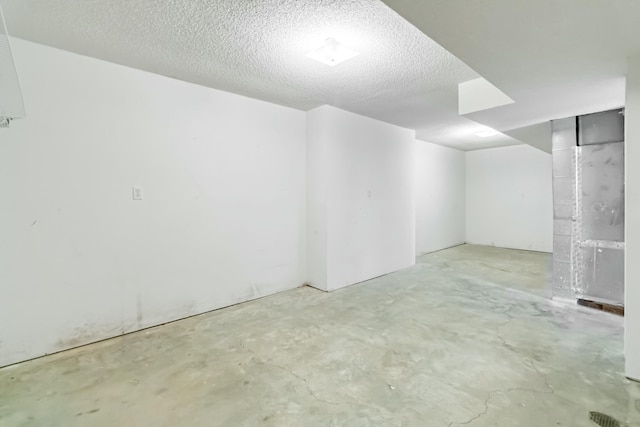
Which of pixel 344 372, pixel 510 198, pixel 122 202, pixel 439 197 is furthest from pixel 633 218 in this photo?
pixel 510 198

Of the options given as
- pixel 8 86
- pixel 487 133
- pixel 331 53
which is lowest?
pixel 8 86

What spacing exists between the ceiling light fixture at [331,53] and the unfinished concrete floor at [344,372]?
238 centimetres

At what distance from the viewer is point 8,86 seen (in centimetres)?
161

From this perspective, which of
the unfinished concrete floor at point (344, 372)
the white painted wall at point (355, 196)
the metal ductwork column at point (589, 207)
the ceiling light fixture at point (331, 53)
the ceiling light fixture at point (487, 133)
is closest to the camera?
the unfinished concrete floor at point (344, 372)

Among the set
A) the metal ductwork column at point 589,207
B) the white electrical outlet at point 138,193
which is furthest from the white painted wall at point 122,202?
the metal ductwork column at point 589,207

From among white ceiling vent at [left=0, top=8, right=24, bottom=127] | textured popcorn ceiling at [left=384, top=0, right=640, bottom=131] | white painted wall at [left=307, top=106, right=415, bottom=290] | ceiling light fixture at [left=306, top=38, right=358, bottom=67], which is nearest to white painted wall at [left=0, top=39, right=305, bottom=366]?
white painted wall at [left=307, top=106, right=415, bottom=290]

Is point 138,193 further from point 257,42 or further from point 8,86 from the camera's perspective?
point 257,42

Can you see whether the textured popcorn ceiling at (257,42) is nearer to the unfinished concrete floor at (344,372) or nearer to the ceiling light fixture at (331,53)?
the ceiling light fixture at (331,53)

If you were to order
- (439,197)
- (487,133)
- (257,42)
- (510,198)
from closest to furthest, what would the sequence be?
(257,42)
(487,133)
(439,197)
(510,198)

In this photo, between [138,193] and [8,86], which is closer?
[8,86]

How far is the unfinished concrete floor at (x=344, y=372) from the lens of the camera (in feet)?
5.55

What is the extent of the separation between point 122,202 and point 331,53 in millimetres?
2275

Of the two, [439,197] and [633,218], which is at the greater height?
[439,197]

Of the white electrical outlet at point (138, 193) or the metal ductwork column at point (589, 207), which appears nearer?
the white electrical outlet at point (138, 193)
